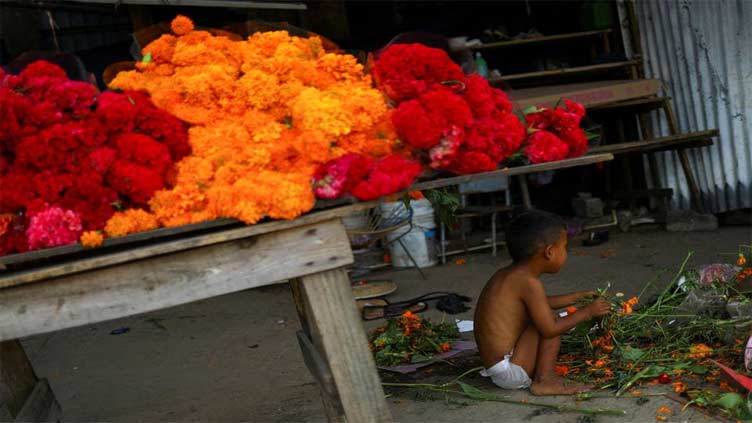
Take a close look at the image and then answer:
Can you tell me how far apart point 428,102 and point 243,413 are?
2.03 m

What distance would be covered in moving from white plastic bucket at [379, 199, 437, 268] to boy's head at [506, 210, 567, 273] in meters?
3.61

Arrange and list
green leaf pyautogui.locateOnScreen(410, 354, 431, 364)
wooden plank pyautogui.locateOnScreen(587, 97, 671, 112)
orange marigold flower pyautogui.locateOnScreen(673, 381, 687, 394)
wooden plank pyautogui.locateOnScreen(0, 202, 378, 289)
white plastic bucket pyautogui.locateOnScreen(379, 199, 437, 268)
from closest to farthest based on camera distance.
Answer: wooden plank pyautogui.locateOnScreen(0, 202, 378, 289) → orange marigold flower pyautogui.locateOnScreen(673, 381, 687, 394) → green leaf pyautogui.locateOnScreen(410, 354, 431, 364) → wooden plank pyautogui.locateOnScreen(587, 97, 671, 112) → white plastic bucket pyautogui.locateOnScreen(379, 199, 437, 268)

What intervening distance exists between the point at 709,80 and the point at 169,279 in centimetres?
596

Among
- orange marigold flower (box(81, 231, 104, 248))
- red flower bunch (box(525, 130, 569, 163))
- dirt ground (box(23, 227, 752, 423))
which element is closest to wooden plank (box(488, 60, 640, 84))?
dirt ground (box(23, 227, 752, 423))

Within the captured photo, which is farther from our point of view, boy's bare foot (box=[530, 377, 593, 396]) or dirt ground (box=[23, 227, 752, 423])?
dirt ground (box=[23, 227, 752, 423])

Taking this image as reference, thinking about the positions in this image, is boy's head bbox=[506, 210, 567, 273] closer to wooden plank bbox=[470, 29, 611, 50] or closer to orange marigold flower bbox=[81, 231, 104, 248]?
orange marigold flower bbox=[81, 231, 104, 248]

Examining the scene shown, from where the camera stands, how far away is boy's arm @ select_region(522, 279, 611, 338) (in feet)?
12.8

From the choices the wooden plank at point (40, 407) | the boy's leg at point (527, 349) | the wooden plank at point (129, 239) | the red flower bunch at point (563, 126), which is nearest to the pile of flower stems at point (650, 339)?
the boy's leg at point (527, 349)

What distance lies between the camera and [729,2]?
710 centimetres

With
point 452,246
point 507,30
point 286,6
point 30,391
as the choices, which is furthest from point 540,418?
point 507,30

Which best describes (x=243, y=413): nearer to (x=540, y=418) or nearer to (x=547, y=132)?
(x=540, y=418)

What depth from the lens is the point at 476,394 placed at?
13.3 ft

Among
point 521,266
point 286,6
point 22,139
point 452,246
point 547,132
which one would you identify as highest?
point 286,6

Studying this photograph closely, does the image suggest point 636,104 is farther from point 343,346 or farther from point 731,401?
point 343,346
